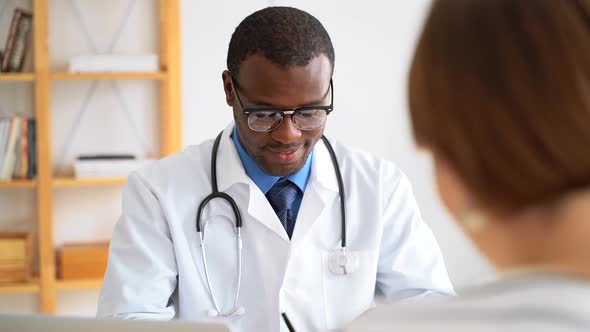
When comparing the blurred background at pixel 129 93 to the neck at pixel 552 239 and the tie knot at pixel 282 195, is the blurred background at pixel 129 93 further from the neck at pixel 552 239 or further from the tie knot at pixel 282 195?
the neck at pixel 552 239

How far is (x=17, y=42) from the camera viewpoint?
3.12 meters

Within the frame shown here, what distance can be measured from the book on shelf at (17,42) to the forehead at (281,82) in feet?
5.33

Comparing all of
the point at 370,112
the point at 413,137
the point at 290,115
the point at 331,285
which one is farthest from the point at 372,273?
the point at 370,112

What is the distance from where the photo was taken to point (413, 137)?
2.76 feet

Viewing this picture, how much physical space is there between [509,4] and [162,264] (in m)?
1.18

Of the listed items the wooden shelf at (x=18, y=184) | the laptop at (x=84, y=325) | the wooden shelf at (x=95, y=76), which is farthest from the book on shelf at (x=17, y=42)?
the laptop at (x=84, y=325)

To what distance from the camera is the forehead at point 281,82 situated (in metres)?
1.75

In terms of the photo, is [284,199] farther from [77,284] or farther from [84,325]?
[77,284]

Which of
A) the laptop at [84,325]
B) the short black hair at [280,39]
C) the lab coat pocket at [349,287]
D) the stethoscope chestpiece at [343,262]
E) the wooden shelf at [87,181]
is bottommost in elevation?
the lab coat pocket at [349,287]

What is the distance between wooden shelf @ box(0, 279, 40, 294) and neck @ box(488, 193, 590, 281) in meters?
2.62

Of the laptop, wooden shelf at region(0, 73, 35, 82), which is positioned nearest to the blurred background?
wooden shelf at region(0, 73, 35, 82)

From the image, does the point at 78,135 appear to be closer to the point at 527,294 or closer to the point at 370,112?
the point at 370,112

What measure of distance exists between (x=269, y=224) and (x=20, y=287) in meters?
1.60

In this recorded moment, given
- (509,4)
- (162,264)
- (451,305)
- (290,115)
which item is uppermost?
(509,4)
